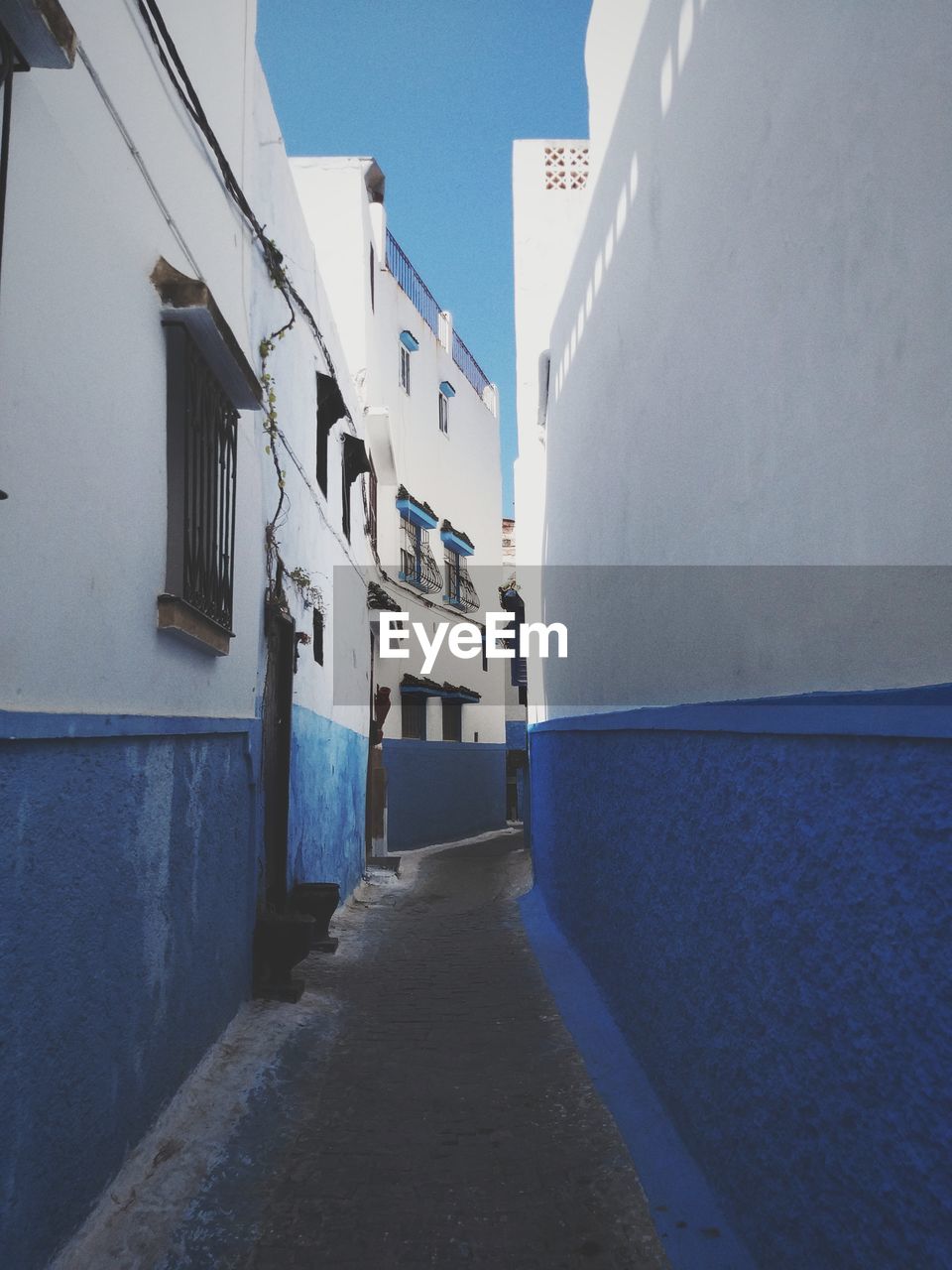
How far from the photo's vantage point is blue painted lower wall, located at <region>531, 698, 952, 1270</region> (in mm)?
2127

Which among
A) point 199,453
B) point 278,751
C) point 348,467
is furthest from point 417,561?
point 199,453

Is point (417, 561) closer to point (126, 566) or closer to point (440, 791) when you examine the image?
point (440, 791)

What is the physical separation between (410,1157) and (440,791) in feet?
53.3

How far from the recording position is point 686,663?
450 centimetres

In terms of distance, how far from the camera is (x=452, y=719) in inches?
897

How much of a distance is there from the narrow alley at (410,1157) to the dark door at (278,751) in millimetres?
851

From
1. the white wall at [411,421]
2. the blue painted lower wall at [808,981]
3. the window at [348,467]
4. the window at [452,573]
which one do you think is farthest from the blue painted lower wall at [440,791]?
the blue painted lower wall at [808,981]

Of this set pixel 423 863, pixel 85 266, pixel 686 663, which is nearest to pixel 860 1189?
pixel 686 663

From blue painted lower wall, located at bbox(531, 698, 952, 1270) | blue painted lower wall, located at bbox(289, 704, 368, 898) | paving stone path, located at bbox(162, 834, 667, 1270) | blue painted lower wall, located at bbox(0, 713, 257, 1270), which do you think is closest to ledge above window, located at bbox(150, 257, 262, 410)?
blue painted lower wall, located at bbox(0, 713, 257, 1270)

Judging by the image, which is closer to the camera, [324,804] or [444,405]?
[324,804]

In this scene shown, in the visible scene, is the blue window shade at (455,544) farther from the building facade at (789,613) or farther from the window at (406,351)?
the building facade at (789,613)

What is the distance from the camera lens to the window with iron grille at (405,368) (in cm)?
2184

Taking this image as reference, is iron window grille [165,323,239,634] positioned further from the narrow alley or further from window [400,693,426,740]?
window [400,693,426,740]

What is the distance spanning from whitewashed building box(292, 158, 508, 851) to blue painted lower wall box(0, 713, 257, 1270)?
10610 mm
